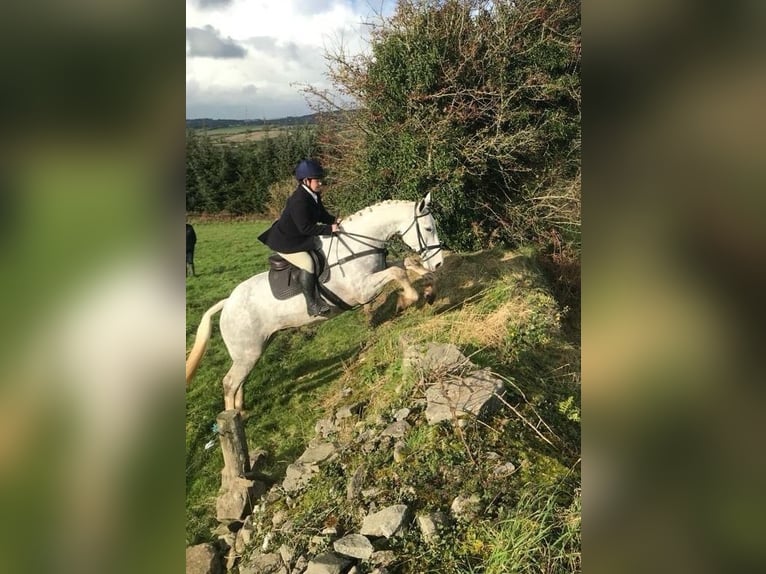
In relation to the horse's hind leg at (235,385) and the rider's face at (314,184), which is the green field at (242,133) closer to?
the rider's face at (314,184)

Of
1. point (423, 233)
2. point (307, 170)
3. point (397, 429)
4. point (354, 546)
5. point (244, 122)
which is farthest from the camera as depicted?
point (423, 233)

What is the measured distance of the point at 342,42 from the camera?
283 centimetres

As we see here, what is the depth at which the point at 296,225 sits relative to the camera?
3070 mm

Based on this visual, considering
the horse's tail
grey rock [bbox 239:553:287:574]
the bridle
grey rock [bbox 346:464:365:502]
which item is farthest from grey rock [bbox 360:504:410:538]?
the bridle

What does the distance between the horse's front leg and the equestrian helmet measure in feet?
3.21

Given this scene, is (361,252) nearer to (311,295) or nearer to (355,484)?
(311,295)

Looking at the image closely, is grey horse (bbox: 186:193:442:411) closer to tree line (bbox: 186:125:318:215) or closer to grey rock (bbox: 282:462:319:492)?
grey rock (bbox: 282:462:319:492)

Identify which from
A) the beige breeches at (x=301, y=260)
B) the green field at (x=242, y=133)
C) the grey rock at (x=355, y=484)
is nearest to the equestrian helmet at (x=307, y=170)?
the green field at (x=242, y=133)

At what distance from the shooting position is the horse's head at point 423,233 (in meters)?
3.71

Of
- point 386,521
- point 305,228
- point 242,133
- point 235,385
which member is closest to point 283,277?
point 305,228

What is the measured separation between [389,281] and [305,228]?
0.90 meters
